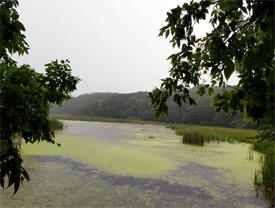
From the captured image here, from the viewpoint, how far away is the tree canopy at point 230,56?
698mm

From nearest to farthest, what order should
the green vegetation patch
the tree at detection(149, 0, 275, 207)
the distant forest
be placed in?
the tree at detection(149, 0, 275, 207)
the green vegetation patch
the distant forest

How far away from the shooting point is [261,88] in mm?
664

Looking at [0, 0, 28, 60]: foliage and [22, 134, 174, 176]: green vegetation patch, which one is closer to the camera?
[0, 0, 28, 60]: foliage

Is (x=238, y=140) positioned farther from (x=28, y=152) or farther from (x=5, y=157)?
(x=5, y=157)

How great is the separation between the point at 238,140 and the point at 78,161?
9.70 meters

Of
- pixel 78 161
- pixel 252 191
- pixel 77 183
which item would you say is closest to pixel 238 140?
pixel 252 191

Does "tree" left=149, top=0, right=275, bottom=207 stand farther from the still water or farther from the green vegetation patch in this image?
the green vegetation patch

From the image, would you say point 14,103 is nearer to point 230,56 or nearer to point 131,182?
point 230,56

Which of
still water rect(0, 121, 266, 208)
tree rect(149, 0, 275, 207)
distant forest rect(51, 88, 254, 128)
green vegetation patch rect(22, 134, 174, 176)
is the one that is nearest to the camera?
tree rect(149, 0, 275, 207)

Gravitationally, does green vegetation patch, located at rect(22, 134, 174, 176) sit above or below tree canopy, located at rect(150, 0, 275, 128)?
below

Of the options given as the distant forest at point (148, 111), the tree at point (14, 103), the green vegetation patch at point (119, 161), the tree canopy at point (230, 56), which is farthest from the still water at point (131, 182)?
the distant forest at point (148, 111)

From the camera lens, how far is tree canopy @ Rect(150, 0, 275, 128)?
2.29 ft

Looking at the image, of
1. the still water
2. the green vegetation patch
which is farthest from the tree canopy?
the green vegetation patch

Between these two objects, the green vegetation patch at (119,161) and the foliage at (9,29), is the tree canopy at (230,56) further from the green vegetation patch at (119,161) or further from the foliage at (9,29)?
the green vegetation patch at (119,161)
